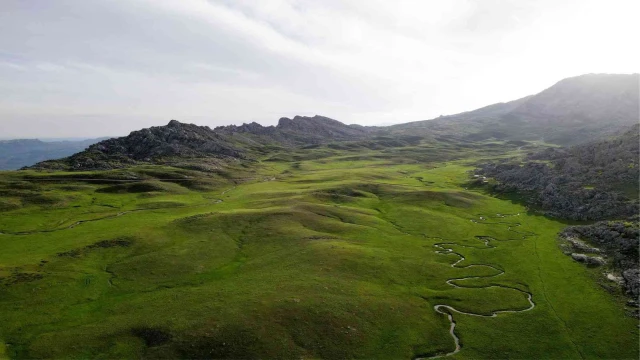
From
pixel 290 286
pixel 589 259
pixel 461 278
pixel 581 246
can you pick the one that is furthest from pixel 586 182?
pixel 290 286

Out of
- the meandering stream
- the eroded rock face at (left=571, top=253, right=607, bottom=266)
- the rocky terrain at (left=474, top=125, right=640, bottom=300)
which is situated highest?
the rocky terrain at (left=474, top=125, right=640, bottom=300)

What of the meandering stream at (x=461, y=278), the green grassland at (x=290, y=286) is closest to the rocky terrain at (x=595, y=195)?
the green grassland at (x=290, y=286)

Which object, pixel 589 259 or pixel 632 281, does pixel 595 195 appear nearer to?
pixel 589 259

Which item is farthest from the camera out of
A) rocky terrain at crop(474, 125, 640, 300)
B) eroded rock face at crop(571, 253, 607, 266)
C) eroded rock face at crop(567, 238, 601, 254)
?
eroded rock face at crop(567, 238, 601, 254)

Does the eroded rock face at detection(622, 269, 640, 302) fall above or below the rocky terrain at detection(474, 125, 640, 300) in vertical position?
below

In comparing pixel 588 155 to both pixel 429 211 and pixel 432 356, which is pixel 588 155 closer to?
pixel 429 211

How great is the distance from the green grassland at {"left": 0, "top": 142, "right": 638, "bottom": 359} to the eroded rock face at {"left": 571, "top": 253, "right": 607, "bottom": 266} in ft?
7.13

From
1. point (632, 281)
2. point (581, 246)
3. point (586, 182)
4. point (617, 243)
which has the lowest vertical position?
point (581, 246)

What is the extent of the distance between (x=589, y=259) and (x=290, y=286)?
65360 mm

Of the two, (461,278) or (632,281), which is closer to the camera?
(632,281)

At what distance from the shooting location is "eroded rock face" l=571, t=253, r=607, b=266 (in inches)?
3137

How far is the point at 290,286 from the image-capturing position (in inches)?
2520

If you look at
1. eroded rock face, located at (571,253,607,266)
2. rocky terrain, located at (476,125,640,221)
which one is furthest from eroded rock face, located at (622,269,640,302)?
rocky terrain, located at (476,125,640,221)

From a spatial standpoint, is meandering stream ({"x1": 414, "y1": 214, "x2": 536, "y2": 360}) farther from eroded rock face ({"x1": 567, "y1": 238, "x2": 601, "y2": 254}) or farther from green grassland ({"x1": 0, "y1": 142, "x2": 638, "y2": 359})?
eroded rock face ({"x1": 567, "y1": 238, "x2": 601, "y2": 254})
